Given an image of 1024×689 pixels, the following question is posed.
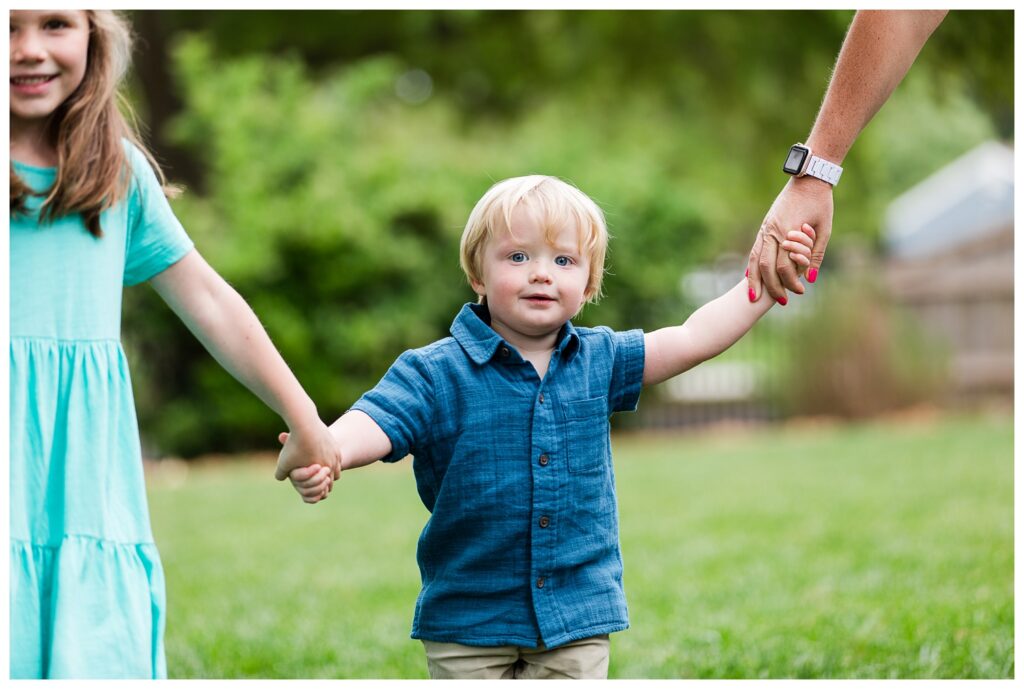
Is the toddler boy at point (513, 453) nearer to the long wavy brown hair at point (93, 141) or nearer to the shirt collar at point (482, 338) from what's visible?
the shirt collar at point (482, 338)

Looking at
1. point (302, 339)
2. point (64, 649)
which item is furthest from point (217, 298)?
point (302, 339)

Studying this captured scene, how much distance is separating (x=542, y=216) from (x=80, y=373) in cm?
Answer: 97

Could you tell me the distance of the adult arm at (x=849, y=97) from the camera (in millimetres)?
2861

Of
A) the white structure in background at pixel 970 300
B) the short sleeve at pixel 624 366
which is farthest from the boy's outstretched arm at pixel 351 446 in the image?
the white structure in background at pixel 970 300

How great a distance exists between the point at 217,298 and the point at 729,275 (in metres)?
10.5

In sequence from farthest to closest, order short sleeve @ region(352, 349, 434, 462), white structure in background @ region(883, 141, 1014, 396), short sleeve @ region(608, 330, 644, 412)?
white structure in background @ region(883, 141, 1014, 396) < short sleeve @ region(608, 330, 644, 412) < short sleeve @ region(352, 349, 434, 462)

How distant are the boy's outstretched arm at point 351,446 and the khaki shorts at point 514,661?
41 centimetres

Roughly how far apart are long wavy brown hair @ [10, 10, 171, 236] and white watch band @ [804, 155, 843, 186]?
1.47m

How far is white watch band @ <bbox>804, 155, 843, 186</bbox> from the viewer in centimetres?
286

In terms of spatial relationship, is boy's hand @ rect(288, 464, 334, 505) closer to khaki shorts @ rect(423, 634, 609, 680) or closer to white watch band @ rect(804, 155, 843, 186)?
khaki shorts @ rect(423, 634, 609, 680)

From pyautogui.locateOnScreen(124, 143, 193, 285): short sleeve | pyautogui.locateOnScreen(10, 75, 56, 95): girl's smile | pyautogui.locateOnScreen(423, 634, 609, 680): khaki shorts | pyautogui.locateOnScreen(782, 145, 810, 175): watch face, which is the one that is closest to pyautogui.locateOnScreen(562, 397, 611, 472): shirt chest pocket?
pyautogui.locateOnScreen(423, 634, 609, 680): khaki shorts

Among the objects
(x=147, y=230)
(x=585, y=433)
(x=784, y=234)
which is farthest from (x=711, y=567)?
(x=147, y=230)

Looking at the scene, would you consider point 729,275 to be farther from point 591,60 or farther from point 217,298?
point 217,298

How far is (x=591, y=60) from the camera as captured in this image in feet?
40.5
